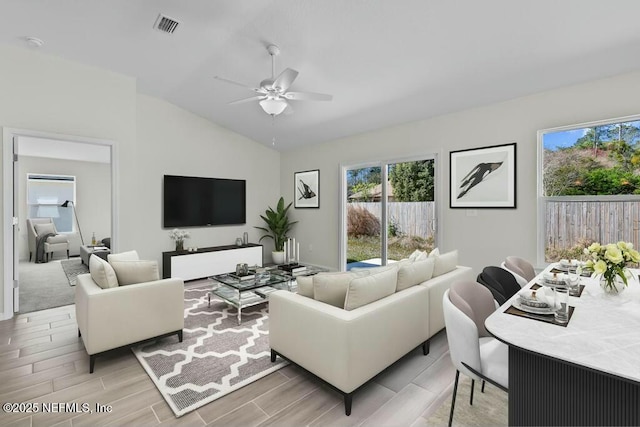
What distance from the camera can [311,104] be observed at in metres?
4.63

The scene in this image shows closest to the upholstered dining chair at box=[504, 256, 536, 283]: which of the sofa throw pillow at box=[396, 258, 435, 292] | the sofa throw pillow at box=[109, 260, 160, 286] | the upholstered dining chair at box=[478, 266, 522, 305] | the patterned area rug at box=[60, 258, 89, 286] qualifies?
the upholstered dining chair at box=[478, 266, 522, 305]

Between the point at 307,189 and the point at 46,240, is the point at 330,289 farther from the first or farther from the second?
the point at 46,240

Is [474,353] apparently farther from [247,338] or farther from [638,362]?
[247,338]

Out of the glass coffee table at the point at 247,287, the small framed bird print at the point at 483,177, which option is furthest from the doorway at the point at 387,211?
the glass coffee table at the point at 247,287

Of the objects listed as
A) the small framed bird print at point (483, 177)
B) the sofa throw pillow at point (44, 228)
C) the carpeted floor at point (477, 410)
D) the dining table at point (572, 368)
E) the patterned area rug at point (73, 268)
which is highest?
the small framed bird print at point (483, 177)

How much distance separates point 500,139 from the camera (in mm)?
3795

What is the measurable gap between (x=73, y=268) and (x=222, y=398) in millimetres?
5932

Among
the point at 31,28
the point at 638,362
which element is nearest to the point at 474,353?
the point at 638,362

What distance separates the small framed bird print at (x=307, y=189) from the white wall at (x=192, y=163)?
2.00 ft

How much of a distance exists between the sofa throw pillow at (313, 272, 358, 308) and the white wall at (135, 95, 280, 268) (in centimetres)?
402

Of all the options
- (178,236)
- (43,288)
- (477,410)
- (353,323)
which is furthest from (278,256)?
(477,410)

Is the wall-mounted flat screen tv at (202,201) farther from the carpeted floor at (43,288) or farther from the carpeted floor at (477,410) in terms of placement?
the carpeted floor at (477,410)

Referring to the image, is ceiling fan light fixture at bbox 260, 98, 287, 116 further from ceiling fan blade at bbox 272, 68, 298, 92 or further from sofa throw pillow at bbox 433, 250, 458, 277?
sofa throw pillow at bbox 433, 250, 458, 277

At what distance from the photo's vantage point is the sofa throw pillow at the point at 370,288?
2.02m
